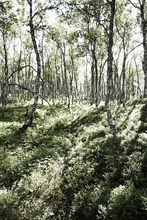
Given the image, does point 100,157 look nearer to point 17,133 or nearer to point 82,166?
point 82,166

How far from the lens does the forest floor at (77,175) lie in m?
7.62

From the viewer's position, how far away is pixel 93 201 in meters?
7.93

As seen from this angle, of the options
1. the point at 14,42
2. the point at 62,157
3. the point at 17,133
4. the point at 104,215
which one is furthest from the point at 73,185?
the point at 14,42

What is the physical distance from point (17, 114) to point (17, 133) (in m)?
6.09

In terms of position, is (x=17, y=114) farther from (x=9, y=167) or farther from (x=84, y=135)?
(x=9, y=167)

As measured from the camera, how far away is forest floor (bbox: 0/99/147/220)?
762 centimetres

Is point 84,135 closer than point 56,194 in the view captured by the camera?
No

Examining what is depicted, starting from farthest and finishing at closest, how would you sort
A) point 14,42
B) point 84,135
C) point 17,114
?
point 14,42
point 17,114
point 84,135

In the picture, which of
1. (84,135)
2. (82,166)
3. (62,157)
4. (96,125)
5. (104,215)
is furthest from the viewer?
(96,125)

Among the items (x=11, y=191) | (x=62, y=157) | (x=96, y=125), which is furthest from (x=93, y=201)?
(x=96, y=125)

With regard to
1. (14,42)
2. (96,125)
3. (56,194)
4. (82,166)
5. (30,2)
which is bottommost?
(56,194)

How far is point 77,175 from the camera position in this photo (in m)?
9.94

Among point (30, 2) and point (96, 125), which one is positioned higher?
point (30, 2)

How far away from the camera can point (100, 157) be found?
10.9 meters
